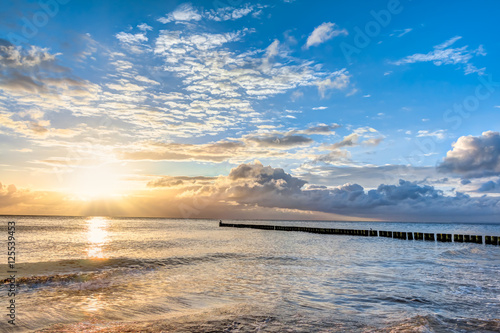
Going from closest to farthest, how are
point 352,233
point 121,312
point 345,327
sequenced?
point 345,327
point 121,312
point 352,233

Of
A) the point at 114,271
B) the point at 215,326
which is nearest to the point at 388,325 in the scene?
the point at 215,326

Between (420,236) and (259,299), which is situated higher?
(259,299)

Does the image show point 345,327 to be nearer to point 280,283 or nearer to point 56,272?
point 280,283

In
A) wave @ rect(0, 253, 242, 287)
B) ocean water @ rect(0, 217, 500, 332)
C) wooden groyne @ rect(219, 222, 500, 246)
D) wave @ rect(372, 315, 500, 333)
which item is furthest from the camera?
wooden groyne @ rect(219, 222, 500, 246)

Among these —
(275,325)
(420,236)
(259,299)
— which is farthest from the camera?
(420,236)

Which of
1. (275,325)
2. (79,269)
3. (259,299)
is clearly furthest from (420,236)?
(275,325)

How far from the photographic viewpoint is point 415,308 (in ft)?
36.8

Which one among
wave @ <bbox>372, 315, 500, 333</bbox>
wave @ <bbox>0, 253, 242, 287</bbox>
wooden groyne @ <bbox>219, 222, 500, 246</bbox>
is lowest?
wooden groyne @ <bbox>219, 222, 500, 246</bbox>

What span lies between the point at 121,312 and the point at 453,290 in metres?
13.6

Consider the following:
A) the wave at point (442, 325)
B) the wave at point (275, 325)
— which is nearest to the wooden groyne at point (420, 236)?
the wave at point (442, 325)

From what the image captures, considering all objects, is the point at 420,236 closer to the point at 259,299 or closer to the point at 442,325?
the point at 259,299

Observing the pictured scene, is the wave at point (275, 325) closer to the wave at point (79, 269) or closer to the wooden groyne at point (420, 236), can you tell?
the wave at point (79, 269)

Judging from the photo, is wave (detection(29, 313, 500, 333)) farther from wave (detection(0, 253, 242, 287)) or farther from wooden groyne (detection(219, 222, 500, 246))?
wooden groyne (detection(219, 222, 500, 246))

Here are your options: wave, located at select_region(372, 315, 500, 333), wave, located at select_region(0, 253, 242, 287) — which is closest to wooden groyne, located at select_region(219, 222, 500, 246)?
wave, located at select_region(0, 253, 242, 287)
